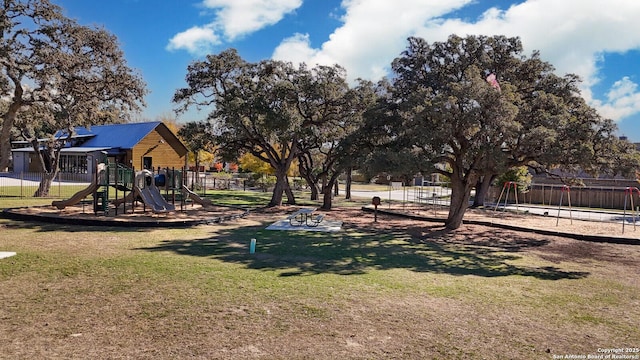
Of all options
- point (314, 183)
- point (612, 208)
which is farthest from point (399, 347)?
point (612, 208)

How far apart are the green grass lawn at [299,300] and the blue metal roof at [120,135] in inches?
1161

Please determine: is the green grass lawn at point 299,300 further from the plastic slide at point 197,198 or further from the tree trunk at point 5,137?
A: the plastic slide at point 197,198

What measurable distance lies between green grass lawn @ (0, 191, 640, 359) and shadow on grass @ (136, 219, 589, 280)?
0.27ft

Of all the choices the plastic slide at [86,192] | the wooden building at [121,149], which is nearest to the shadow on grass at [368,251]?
the plastic slide at [86,192]

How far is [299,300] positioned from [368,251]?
5.50 m

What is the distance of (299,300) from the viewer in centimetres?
696

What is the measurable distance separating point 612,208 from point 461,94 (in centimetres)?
2630

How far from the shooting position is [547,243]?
14742mm

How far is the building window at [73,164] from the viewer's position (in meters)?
41.5

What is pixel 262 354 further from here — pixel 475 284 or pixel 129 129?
pixel 129 129

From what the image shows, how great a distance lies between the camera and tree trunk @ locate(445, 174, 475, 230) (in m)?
17.0

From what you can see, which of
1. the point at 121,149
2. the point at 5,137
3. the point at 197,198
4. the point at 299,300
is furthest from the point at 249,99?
the point at 121,149

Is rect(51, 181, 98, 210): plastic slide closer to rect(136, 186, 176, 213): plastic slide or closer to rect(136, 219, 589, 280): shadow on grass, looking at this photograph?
rect(136, 186, 176, 213): plastic slide

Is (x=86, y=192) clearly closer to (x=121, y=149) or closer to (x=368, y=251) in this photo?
(x=368, y=251)
